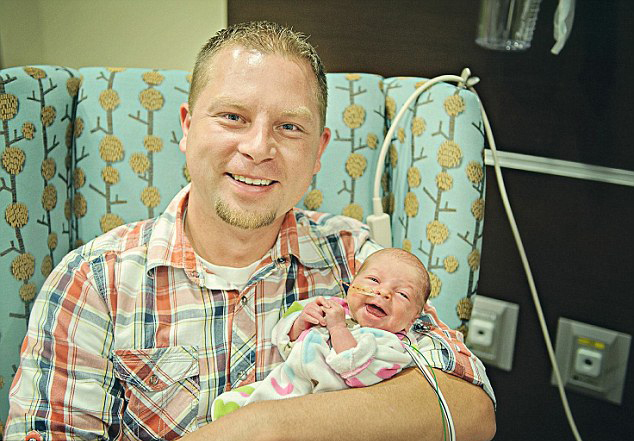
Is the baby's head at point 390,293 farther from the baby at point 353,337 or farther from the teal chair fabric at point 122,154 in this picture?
the teal chair fabric at point 122,154

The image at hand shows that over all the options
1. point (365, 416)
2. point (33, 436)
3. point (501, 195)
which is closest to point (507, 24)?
point (501, 195)

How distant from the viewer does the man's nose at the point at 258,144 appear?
1119 millimetres

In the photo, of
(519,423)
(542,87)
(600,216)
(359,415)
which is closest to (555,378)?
(519,423)

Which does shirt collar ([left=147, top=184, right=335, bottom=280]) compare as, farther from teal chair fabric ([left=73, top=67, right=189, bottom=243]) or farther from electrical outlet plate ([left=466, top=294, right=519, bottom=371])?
electrical outlet plate ([left=466, top=294, right=519, bottom=371])

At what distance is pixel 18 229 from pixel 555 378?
1.50 meters

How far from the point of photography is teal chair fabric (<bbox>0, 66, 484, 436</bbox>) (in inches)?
53.2

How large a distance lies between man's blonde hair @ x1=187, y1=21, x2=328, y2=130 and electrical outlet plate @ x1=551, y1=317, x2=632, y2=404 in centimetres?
105

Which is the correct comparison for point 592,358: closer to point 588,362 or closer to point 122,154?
point 588,362

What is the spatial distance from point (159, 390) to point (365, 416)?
15.1 inches

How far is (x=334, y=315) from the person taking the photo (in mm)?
1068

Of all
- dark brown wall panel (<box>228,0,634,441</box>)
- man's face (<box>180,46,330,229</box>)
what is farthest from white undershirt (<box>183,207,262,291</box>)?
dark brown wall panel (<box>228,0,634,441</box>)

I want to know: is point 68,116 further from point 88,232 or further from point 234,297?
point 234,297

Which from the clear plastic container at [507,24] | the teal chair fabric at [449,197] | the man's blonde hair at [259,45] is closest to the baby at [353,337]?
the teal chair fabric at [449,197]

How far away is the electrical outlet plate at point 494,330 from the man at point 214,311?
712mm
